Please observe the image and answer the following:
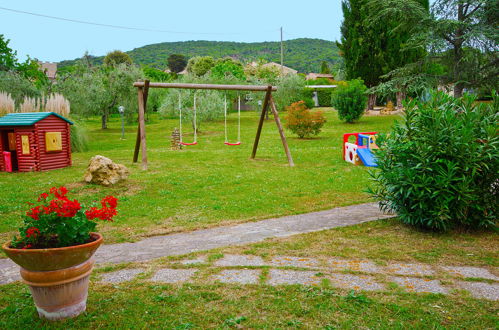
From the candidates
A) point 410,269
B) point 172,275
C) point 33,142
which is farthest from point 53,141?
point 410,269

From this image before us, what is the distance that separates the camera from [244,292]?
167 inches

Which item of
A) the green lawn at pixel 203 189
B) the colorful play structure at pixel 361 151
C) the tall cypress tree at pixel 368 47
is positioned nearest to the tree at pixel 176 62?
the tall cypress tree at pixel 368 47

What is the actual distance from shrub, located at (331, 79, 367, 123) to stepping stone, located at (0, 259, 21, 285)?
88.1ft

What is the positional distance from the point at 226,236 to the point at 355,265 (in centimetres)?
227

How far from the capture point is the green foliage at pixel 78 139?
19.5m

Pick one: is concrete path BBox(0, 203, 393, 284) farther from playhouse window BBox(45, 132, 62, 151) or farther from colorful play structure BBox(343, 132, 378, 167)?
playhouse window BBox(45, 132, 62, 151)

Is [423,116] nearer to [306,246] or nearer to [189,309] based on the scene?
[306,246]

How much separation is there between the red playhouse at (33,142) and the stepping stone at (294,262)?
450 inches

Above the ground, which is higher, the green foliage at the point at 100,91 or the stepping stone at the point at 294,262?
the green foliage at the point at 100,91

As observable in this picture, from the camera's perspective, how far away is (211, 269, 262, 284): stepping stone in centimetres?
458

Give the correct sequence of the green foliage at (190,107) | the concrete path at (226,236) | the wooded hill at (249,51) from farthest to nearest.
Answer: the wooded hill at (249,51), the green foliage at (190,107), the concrete path at (226,236)

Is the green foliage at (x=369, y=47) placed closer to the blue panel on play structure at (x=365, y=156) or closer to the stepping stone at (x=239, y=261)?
the blue panel on play structure at (x=365, y=156)

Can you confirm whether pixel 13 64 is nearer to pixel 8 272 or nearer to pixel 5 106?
pixel 5 106

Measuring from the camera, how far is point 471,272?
487 centimetres
